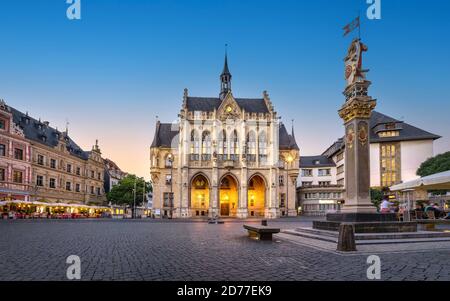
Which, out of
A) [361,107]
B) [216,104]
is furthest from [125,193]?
[361,107]

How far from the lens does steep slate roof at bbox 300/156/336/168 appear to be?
80250mm

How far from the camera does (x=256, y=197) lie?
64.0 m

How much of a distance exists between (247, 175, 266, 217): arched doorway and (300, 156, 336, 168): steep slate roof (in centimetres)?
2140

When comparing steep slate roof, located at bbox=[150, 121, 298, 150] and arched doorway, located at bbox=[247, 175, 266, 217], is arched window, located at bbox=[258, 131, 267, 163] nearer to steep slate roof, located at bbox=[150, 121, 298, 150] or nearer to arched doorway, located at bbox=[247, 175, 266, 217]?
arched doorway, located at bbox=[247, 175, 266, 217]

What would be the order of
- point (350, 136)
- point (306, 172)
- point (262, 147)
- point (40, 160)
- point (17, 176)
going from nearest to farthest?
point (350, 136), point (17, 176), point (40, 160), point (262, 147), point (306, 172)

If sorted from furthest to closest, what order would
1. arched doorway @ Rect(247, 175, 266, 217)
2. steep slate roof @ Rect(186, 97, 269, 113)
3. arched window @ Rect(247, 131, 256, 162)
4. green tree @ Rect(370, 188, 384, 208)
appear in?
steep slate roof @ Rect(186, 97, 269, 113) → arched doorway @ Rect(247, 175, 266, 217) → arched window @ Rect(247, 131, 256, 162) → green tree @ Rect(370, 188, 384, 208)

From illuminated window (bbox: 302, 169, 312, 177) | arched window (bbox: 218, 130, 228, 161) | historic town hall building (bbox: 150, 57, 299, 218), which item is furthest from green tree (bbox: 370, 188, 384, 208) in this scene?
arched window (bbox: 218, 130, 228, 161)

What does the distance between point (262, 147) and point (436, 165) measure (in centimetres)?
2751

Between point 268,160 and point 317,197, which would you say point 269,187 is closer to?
point 268,160

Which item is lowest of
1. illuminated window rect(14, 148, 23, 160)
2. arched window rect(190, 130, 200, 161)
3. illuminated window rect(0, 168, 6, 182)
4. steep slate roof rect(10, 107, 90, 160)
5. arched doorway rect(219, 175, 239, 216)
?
arched doorway rect(219, 175, 239, 216)

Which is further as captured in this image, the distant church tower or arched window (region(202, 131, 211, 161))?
the distant church tower

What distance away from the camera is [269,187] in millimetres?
59719

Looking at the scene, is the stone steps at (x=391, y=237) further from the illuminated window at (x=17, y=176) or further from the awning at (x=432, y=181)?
the illuminated window at (x=17, y=176)

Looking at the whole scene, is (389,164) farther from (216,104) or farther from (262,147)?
(216,104)
